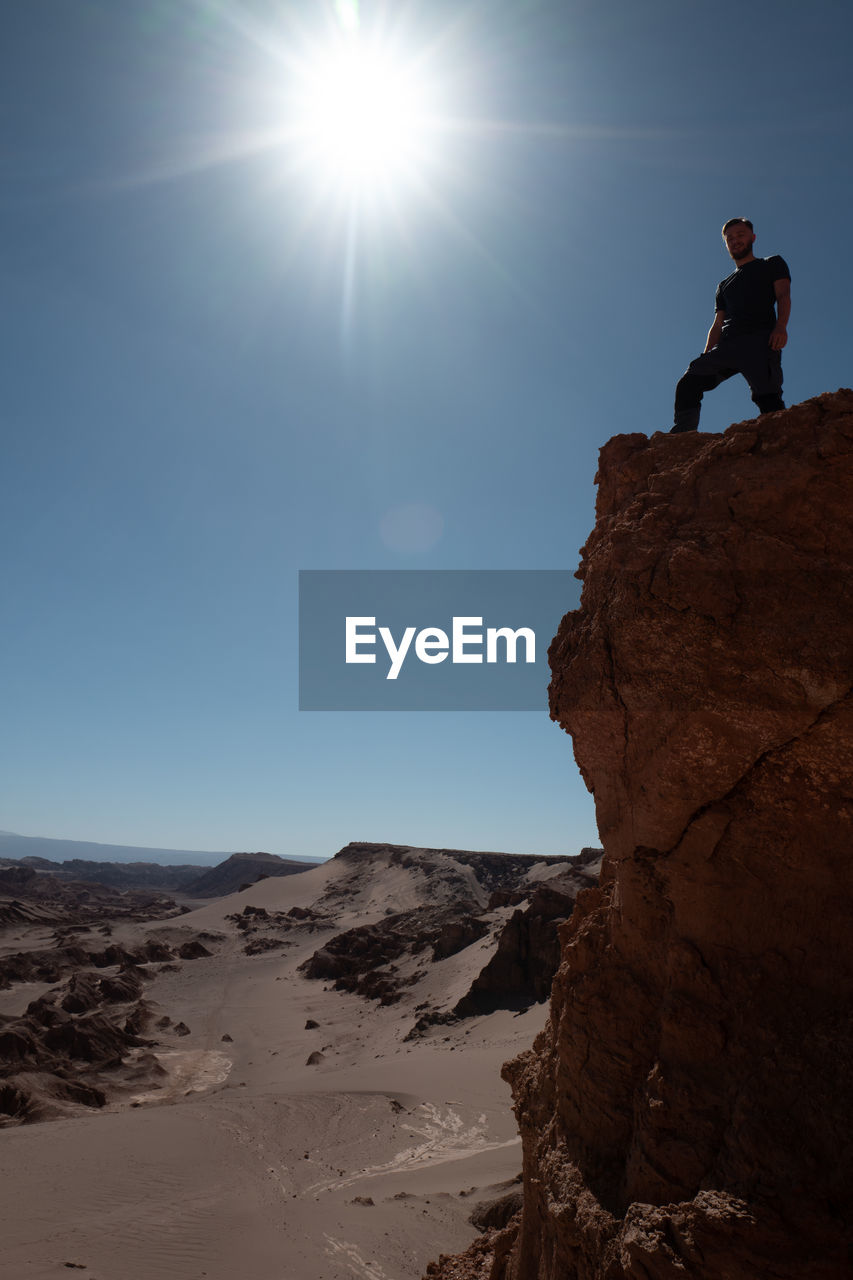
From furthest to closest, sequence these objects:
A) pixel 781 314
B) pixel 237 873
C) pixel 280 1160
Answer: pixel 237 873
pixel 280 1160
pixel 781 314

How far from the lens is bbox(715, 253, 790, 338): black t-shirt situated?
393 cm

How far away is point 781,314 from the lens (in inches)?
151

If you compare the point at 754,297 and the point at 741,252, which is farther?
the point at 741,252

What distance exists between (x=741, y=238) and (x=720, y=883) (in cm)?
349

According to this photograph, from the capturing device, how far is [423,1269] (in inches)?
285

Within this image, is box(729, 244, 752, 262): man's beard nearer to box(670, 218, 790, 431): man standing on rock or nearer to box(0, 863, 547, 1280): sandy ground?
box(670, 218, 790, 431): man standing on rock

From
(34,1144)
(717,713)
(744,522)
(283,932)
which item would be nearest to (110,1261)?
(34,1144)

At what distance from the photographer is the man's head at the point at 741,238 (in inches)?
163

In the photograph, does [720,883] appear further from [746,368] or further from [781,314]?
[781,314]

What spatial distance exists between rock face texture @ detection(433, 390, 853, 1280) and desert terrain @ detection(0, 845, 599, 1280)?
19.1 feet

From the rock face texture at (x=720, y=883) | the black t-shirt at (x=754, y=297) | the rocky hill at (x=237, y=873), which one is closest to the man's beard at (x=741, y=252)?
the black t-shirt at (x=754, y=297)

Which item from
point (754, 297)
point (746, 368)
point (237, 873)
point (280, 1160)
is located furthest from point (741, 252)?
point (237, 873)

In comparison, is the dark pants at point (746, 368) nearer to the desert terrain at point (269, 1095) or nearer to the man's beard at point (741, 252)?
the man's beard at point (741, 252)

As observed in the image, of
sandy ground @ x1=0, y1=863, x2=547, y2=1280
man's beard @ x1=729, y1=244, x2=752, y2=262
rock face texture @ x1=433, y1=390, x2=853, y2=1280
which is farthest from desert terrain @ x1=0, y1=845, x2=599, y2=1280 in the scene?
man's beard @ x1=729, y1=244, x2=752, y2=262
